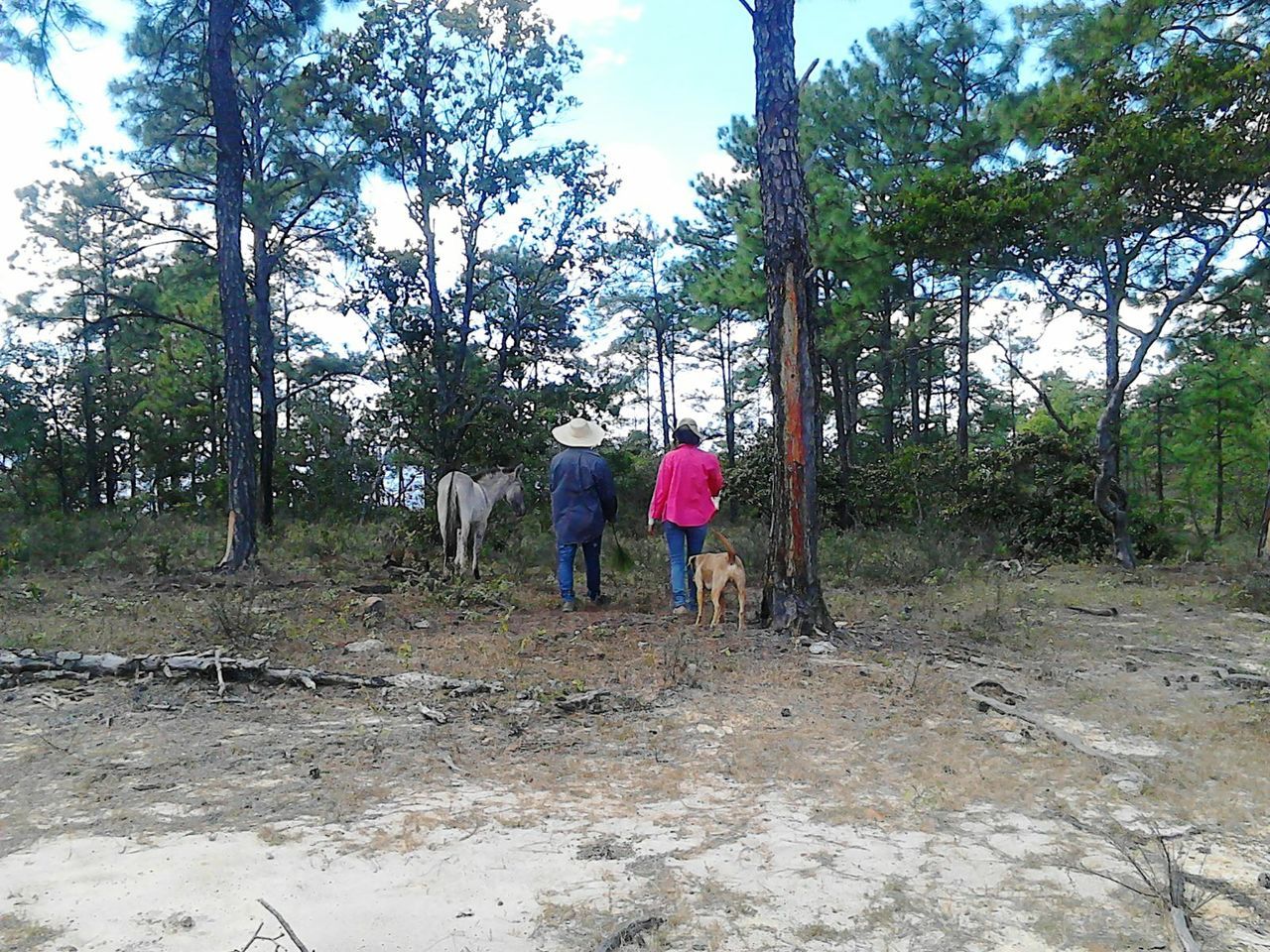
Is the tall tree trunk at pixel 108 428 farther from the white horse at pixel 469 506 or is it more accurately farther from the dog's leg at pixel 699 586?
the dog's leg at pixel 699 586

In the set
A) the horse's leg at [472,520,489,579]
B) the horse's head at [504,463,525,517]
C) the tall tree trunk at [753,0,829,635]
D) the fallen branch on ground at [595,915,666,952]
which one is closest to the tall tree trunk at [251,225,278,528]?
the horse's head at [504,463,525,517]

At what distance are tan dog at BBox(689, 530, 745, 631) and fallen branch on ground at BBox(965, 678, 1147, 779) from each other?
6.89 feet

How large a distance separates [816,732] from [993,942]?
2071 mm

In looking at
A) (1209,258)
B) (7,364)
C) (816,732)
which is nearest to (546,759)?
(816,732)

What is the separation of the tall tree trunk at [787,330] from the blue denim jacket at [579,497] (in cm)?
212

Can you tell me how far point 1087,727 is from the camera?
181 inches

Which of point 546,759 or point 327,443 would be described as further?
point 327,443

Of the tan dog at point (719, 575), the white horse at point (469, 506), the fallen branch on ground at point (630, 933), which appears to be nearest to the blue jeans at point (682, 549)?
the tan dog at point (719, 575)

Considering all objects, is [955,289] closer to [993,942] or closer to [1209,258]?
[1209,258]

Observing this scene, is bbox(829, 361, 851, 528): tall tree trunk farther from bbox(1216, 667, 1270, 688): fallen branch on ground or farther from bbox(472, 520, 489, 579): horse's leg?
bbox(1216, 667, 1270, 688): fallen branch on ground

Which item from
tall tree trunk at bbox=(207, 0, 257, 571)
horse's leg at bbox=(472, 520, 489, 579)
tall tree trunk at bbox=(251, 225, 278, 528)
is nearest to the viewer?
horse's leg at bbox=(472, 520, 489, 579)

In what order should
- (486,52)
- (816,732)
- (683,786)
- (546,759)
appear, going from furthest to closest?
(486,52) → (816,732) → (546,759) → (683,786)

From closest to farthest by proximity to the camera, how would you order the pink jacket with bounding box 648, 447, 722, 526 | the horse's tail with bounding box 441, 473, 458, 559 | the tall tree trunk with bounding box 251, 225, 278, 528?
the pink jacket with bounding box 648, 447, 722, 526
the horse's tail with bounding box 441, 473, 458, 559
the tall tree trunk with bounding box 251, 225, 278, 528

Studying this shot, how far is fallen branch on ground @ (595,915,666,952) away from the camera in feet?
7.97
